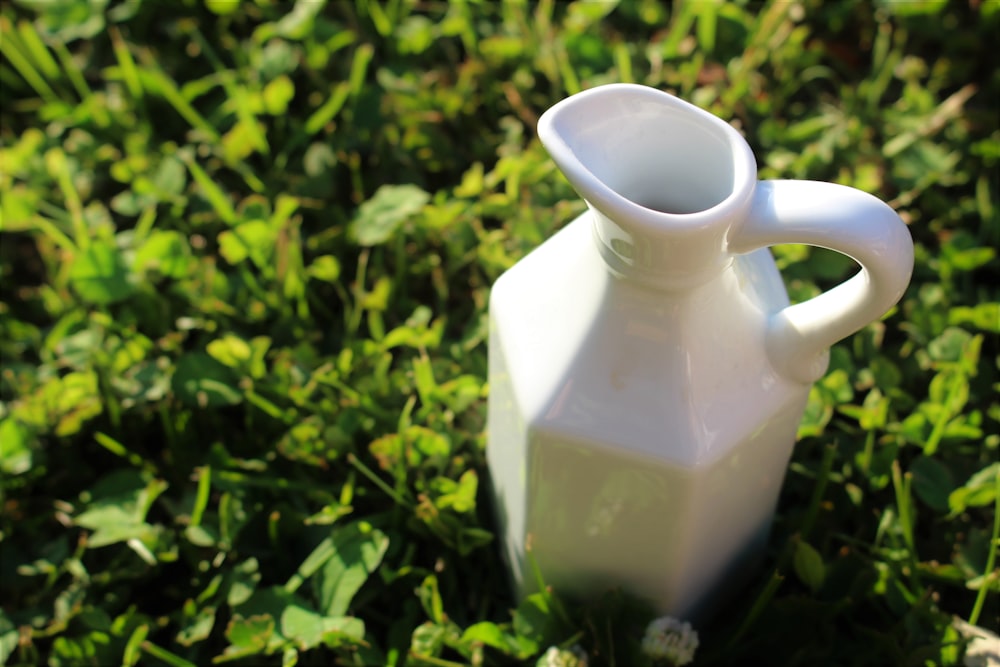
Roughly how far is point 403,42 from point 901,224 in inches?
42.7

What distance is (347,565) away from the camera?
Result: 1050 mm

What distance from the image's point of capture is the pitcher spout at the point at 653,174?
2.16 ft

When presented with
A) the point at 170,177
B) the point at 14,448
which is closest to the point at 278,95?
the point at 170,177

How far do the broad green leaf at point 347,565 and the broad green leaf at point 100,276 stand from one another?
1.68 ft

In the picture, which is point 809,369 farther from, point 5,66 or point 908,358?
point 5,66

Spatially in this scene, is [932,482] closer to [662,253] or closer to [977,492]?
[977,492]

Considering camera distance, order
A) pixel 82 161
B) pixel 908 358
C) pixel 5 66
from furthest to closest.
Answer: pixel 5 66
pixel 82 161
pixel 908 358

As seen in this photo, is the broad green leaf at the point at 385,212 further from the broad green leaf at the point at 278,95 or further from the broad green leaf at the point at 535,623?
the broad green leaf at the point at 535,623

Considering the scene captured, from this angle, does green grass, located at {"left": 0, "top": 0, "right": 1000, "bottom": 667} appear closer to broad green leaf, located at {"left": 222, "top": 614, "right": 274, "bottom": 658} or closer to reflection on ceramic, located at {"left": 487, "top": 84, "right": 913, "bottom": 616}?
broad green leaf, located at {"left": 222, "top": 614, "right": 274, "bottom": 658}

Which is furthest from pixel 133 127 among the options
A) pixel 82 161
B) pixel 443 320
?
pixel 443 320

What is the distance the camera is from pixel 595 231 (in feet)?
2.45

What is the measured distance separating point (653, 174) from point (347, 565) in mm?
573

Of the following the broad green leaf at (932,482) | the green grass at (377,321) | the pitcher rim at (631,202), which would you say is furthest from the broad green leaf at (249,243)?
the broad green leaf at (932,482)

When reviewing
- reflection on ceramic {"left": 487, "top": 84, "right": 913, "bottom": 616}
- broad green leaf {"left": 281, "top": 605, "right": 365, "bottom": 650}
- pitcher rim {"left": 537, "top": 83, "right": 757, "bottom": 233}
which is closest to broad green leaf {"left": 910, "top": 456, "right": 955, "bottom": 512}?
reflection on ceramic {"left": 487, "top": 84, "right": 913, "bottom": 616}
